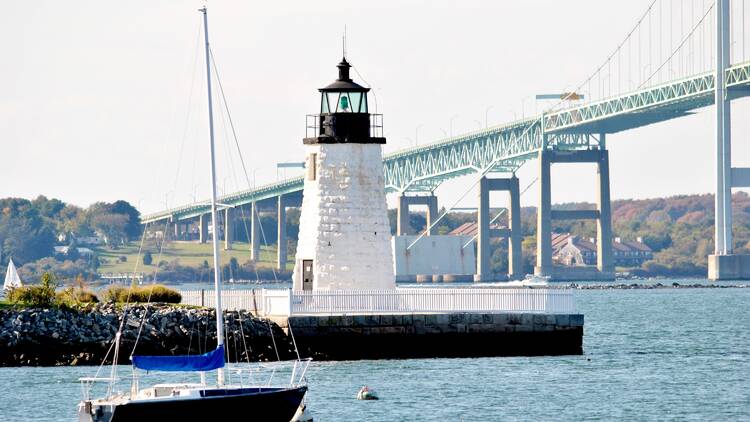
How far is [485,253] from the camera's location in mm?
120812

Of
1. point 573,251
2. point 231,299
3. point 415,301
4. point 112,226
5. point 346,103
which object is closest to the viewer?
point 415,301

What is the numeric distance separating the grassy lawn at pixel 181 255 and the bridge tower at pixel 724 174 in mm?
37277

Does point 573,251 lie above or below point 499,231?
below

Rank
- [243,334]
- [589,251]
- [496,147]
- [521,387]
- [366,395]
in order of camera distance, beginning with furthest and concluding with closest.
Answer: [589,251] < [496,147] < [243,334] < [521,387] < [366,395]

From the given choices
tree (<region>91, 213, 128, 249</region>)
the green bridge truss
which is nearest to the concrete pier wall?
the green bridge truss

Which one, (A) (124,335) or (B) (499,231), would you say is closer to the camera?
(A) (124,335)

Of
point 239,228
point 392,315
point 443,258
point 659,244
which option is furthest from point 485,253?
point 392,315

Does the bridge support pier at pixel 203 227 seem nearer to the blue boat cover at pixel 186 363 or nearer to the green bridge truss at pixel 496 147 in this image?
the green bridge truss at pixel 496 147

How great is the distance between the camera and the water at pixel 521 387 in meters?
26.7

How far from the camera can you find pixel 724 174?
10031cm

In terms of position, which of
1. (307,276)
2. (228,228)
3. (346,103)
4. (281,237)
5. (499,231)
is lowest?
(307,276)

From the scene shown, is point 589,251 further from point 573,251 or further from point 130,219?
point 130,219

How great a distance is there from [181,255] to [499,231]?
94.1ft

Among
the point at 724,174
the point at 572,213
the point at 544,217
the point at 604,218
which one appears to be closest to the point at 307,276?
the point at 724,174
